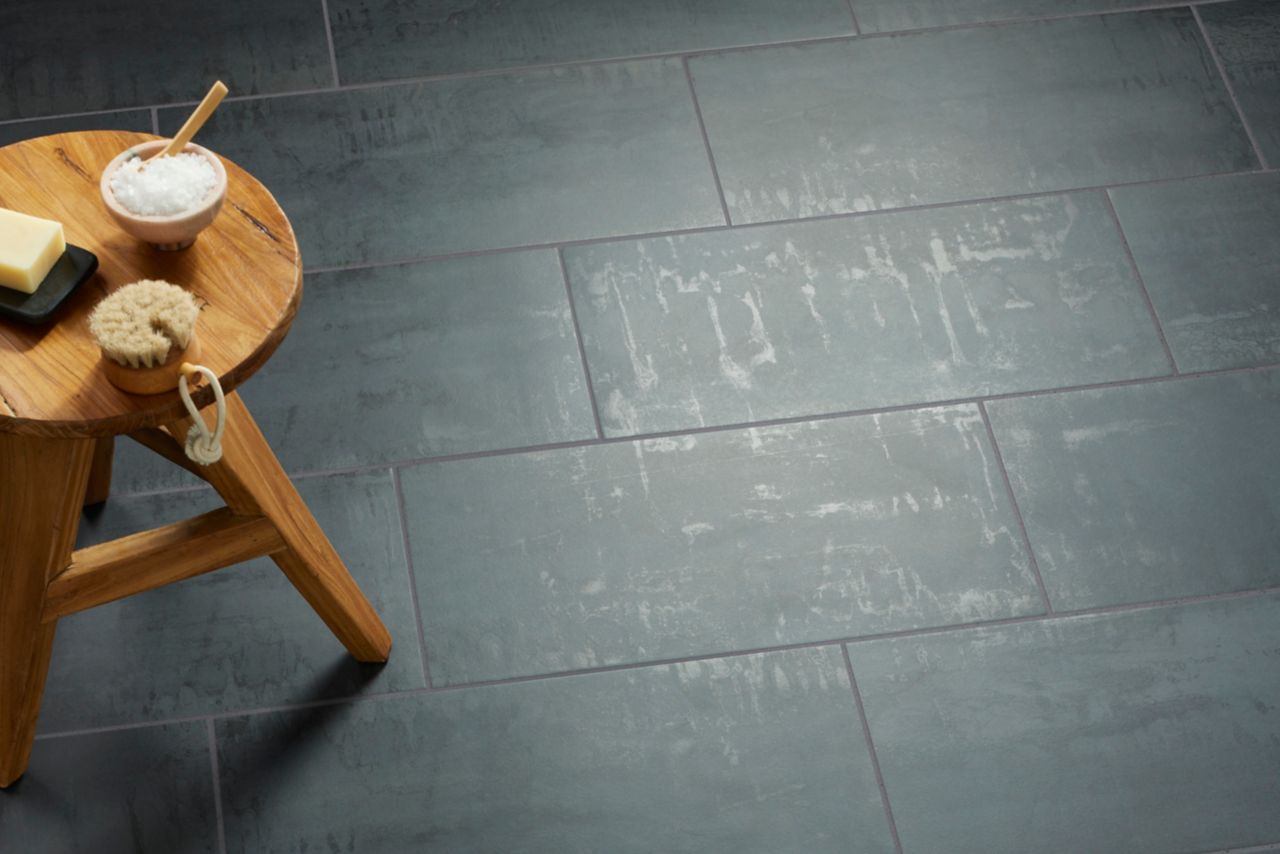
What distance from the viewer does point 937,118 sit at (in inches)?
78.7

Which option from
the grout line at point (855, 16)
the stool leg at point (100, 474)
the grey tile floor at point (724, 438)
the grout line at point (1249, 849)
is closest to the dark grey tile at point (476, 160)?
the grey tile floor at point (724, 438)

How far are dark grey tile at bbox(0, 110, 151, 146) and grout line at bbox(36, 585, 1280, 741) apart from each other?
2.82ft

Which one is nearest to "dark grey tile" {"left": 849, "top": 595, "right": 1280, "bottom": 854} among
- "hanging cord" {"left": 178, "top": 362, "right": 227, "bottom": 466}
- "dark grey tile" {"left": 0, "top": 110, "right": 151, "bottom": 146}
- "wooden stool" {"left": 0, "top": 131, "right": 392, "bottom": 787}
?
"wooden stool" {"left": 0, "top": 131, "right": 392, "bottom": 787}

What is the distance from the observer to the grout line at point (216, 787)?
1438mm

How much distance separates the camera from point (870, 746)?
1.53 meters

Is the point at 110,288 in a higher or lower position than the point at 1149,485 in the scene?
higher

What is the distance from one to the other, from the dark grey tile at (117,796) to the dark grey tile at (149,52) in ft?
3.09

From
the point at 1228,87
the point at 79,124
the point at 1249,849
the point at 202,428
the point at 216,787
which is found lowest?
the point at 1249,849

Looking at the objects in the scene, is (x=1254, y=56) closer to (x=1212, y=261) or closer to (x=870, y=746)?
(x=1212, y=261)

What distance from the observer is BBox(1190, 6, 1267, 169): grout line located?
199cm

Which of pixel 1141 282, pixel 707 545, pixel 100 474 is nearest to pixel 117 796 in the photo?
pixel 100 474

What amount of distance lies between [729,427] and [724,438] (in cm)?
2

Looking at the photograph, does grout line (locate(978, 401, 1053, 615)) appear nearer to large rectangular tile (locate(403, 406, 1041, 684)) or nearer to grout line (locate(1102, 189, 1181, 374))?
large rectangular tile (locate(403, 406, 1041, 684))

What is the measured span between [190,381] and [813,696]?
85 centimetres
